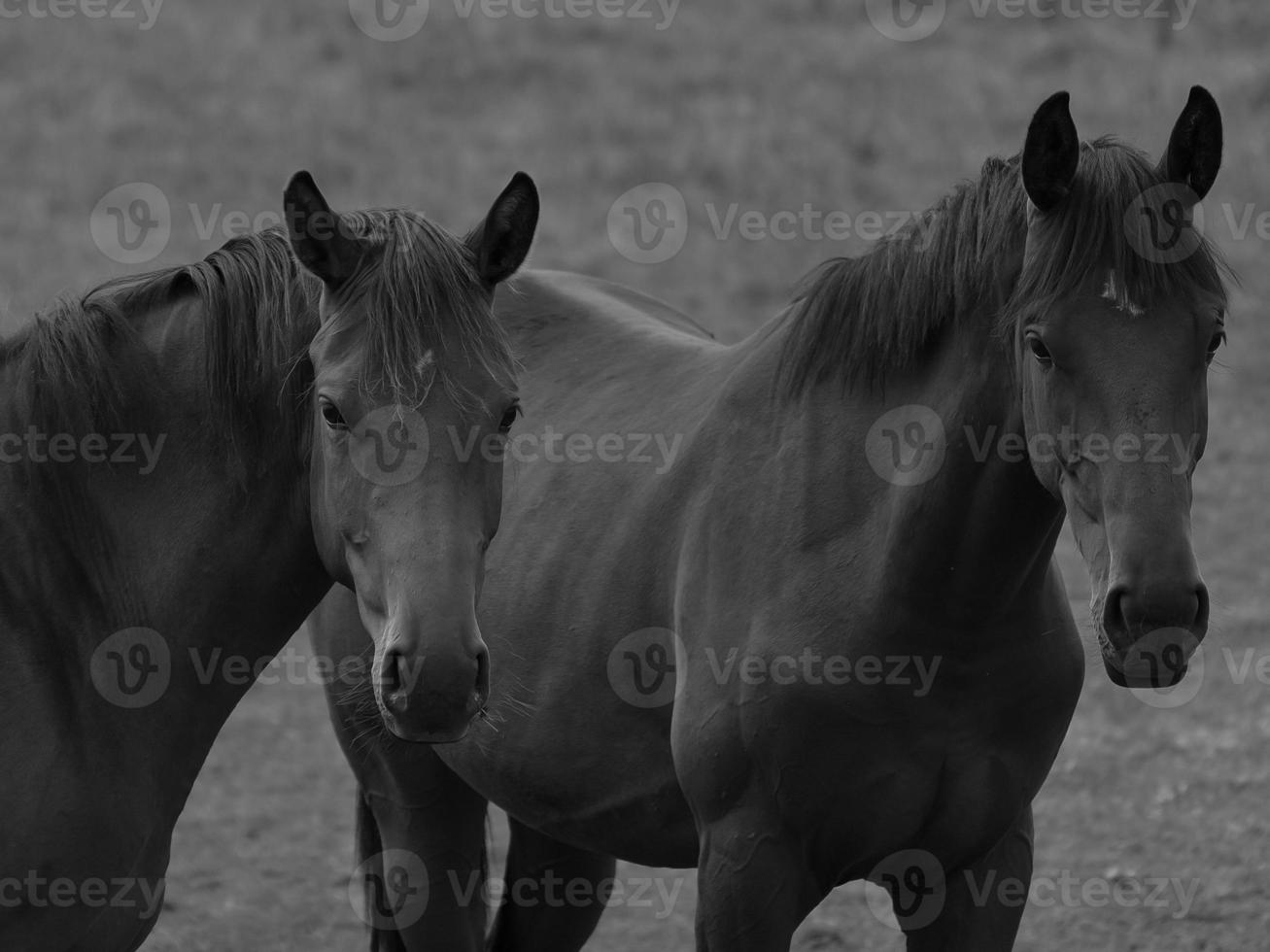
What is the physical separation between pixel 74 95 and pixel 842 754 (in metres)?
13.8

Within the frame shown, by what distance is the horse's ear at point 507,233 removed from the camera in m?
3.35
